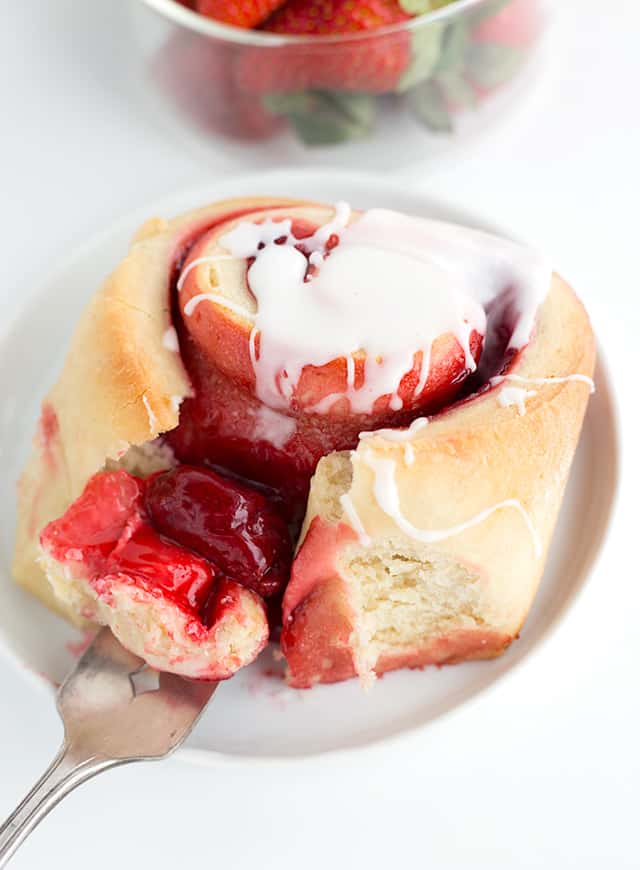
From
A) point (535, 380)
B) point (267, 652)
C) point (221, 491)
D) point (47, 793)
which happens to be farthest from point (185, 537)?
point (535, 380)

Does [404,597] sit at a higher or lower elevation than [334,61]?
lower

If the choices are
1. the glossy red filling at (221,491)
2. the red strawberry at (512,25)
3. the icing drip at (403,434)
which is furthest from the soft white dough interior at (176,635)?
the red strawberry at (512,25)

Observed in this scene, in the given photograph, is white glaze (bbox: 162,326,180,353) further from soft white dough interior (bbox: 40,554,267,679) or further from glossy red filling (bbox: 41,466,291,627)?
soft white dough interior (bbox: 40,554,267,679)

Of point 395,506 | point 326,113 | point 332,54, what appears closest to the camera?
point 395,506

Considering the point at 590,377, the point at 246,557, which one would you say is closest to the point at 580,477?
the point at 590,377

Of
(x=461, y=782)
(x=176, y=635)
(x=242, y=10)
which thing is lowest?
(x=461, y=782)

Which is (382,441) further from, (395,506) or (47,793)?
(47,793)

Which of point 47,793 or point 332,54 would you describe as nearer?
point 47,793

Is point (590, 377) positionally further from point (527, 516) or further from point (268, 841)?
point (268, 841)

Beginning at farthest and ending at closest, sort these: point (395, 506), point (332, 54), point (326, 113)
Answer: point (326, 113), point (332, 54), point (395, 506)
